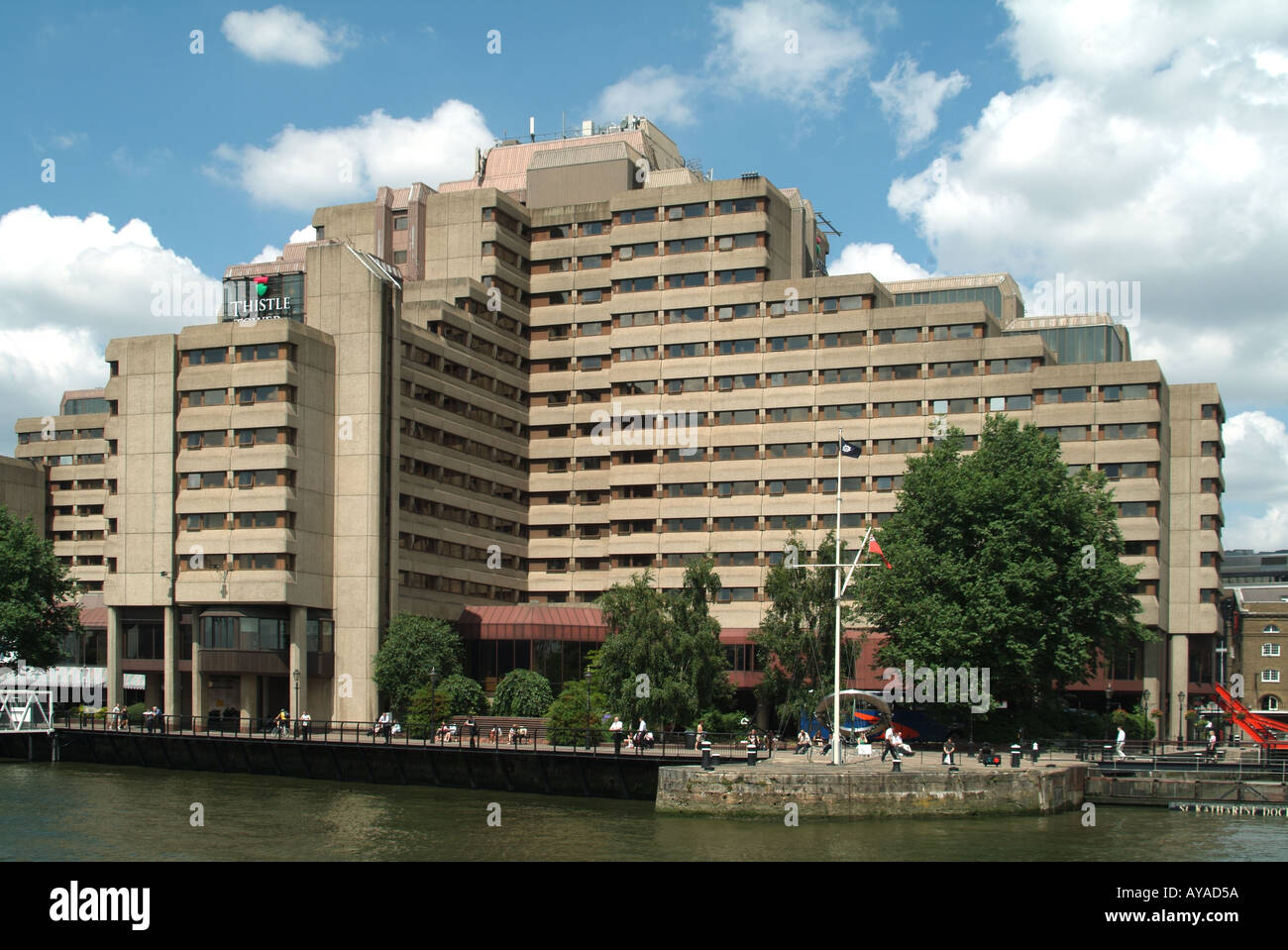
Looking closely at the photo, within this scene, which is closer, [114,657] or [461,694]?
[461,694]

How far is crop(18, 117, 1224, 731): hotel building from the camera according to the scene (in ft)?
309

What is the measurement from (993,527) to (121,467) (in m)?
58.1

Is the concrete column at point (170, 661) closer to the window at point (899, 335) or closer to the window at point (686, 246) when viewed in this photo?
the window at point (686, 246)


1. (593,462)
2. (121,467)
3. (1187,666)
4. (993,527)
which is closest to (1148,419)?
(1187,666)

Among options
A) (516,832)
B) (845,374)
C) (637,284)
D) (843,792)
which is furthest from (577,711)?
(637,284)

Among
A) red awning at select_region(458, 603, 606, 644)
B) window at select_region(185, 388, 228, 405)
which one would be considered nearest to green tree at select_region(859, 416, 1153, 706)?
red awning at select_region(458, 603, 606, 644)

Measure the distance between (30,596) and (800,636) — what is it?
51658 mm

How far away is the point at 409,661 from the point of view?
91.1 meters

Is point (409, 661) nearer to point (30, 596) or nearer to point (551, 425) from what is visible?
point (30, 596)

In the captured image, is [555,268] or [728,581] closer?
[728,581]

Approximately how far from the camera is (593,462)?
116 metres

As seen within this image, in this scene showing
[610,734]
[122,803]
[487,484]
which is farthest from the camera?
[487,484]

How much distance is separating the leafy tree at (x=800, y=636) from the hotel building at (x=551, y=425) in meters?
23.2
